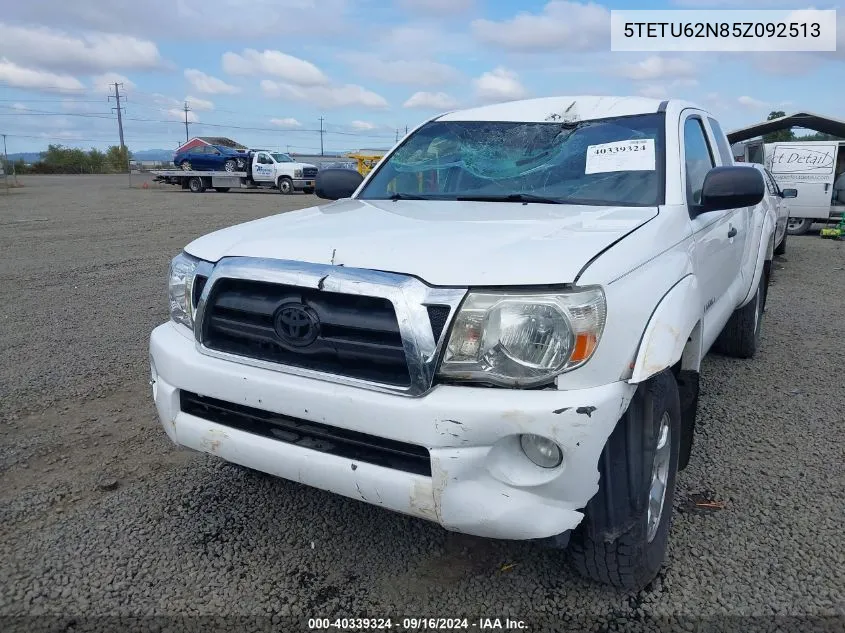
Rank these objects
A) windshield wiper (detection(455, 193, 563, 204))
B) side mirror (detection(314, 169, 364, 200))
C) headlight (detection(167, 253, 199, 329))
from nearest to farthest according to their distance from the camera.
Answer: headlight (detection(167, 253, 199, 329)), windshield wiper (detection(455, 193, 563, 204)), side mirror (detection(314, 169, 364, 200))

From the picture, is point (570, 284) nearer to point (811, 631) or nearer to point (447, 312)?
point (447, 312)

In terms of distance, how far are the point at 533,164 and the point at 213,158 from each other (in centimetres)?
3149

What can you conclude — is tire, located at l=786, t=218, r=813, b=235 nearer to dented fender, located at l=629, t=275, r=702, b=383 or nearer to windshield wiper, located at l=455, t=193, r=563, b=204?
windshield wiper, located at l=455, t=193, r=563, b=204

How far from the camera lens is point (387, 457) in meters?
2.11

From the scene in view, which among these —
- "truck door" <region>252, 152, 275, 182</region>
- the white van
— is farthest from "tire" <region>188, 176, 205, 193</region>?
the white van

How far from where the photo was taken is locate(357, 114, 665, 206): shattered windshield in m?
3.04

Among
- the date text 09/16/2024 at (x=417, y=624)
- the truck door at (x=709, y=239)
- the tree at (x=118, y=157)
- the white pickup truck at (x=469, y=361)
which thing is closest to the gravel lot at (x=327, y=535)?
the date text 09/16/2024 at (x=417, y=624)

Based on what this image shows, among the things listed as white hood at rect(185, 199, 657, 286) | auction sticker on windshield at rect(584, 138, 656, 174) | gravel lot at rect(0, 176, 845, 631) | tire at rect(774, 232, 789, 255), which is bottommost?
gravel lot at rect(0, 176, 845, 631)

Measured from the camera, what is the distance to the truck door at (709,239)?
119 inches

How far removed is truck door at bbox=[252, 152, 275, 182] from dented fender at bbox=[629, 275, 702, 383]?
98.5 ft

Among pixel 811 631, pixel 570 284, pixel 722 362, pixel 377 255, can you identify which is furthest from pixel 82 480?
pixel 722 362

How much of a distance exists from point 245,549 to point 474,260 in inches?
58.5

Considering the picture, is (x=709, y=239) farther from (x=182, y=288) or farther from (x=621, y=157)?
(x=182, y=288)

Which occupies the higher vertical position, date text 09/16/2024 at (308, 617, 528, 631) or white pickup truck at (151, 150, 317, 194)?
white pickup truck at (151, 150, 317, 194)
